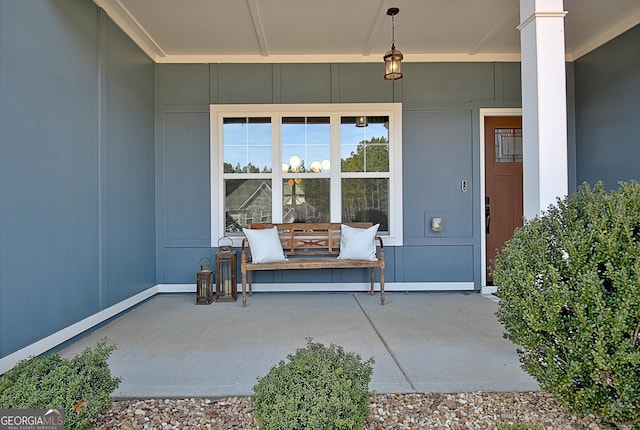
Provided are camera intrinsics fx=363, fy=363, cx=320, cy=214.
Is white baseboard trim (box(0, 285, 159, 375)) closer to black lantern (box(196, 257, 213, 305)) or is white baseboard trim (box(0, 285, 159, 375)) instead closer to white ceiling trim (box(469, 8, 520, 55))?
black lantern (box(196, 257, 213, 305))

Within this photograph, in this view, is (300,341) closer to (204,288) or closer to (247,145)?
(204,288)

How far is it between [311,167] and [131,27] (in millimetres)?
2321

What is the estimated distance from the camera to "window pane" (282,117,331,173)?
4.37 metres

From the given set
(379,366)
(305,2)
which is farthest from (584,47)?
(379,366)

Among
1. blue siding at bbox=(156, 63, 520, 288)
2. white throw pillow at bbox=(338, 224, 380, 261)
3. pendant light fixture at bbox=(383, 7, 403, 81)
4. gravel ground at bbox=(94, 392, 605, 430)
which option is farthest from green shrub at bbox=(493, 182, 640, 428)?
blue siding at bbox=(156, 63, 520, 288)

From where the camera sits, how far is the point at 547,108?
91.0 inches

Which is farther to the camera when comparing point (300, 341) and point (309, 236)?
point (309, 236)

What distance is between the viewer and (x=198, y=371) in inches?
86.7

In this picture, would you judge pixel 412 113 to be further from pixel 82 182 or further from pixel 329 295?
pixel 82 182

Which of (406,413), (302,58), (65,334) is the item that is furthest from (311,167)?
(406,413)

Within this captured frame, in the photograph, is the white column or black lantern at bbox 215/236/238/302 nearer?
the white column

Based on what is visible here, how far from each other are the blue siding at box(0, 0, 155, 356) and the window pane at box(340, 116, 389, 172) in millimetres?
2316

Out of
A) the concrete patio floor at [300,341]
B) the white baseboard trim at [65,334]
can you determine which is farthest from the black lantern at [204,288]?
the white baseboard trim at [65,334]

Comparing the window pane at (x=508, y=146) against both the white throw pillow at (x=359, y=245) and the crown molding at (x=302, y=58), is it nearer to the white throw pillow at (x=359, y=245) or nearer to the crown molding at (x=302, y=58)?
the crown molding at (x=302, y=58)
